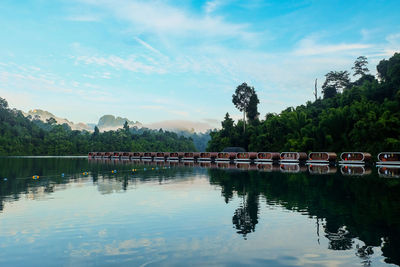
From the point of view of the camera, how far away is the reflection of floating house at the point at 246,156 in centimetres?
5927

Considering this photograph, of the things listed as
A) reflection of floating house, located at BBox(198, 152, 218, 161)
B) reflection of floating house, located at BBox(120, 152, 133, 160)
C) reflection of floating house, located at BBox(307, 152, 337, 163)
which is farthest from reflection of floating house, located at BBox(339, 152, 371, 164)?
reflection of floating house, located at BBox(120, 152, 133, 160)

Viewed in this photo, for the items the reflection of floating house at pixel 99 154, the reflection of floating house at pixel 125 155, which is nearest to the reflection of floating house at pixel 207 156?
the reflection of floating house at pixel 125 155

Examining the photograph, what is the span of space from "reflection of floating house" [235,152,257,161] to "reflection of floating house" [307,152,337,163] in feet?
31.7

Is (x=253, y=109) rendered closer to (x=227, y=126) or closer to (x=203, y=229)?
(x=227, y=126)

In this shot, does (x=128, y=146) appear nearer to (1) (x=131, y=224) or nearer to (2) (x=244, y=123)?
(2) (x=244, y=123)

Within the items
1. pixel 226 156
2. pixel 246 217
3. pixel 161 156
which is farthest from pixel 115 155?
pixel 246 217

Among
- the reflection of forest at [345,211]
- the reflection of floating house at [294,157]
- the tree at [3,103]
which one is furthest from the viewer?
the tree at [3,103]

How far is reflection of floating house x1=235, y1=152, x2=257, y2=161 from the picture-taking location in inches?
2333

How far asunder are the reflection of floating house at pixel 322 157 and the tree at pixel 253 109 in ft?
110

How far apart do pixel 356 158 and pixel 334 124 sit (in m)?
10.2

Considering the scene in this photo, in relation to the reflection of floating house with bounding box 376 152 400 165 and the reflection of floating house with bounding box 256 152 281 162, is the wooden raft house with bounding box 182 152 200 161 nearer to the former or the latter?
the reflection of floating house with bounding box 256 152 281 162

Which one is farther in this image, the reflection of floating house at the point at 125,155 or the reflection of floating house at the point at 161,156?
the reflection of floating house at the point at 125,155

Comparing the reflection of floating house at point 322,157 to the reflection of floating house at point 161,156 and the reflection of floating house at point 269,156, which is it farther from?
the reflection of floating house at point 161,156

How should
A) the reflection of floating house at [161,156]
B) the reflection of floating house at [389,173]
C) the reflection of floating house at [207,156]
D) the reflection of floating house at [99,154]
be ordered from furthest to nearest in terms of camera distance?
the reflection of floating house at [99,154], the reflection of floating house at [161,156], the reflection of floating house at [207,156], the reflection of floating house at [389,173]
